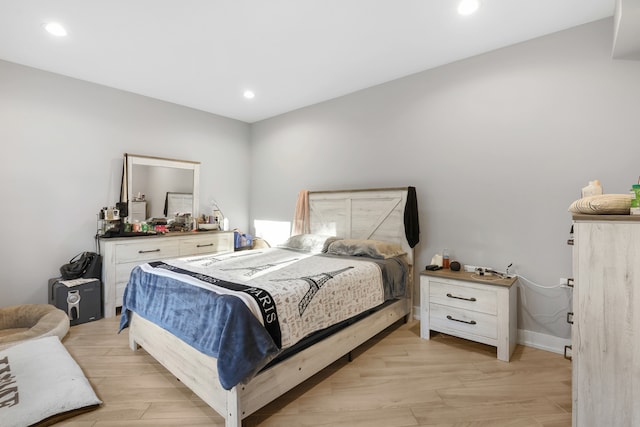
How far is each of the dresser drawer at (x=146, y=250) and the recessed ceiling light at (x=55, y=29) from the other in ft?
6.90

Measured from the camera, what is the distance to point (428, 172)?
3.29 metres

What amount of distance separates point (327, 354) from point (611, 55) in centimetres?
319

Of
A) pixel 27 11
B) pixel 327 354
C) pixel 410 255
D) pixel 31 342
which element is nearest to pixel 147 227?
pixel 31 342

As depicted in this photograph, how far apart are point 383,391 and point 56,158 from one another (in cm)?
413

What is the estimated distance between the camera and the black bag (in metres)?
3.28

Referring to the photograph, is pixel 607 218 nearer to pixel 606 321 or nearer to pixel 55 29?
pixel 606 321

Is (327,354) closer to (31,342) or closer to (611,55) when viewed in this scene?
(31,342)

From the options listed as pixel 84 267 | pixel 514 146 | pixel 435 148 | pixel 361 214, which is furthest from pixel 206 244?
pixel 514 146

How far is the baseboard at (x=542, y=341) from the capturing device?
2525 mm

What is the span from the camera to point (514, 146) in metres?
2.74

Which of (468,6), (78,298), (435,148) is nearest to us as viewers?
(468,6)

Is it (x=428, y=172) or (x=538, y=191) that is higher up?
(x=428, y=172)

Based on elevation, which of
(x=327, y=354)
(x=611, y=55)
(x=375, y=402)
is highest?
(x=611, y=55)

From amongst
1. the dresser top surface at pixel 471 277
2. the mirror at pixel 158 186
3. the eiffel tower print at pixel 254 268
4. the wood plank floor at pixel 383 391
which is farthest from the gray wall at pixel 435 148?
the eiffel tower print at pixel 254 268
